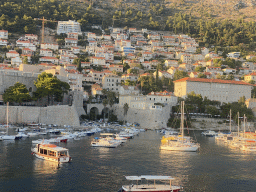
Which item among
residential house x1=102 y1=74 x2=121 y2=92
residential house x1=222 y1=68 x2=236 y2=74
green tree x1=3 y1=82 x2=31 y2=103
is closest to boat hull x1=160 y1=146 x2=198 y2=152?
green tree x1=3 y1=82 x2=31 y2=103

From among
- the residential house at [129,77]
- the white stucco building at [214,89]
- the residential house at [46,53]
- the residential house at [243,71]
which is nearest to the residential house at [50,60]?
the residential house at [46,53]

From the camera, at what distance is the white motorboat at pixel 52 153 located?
2280cm

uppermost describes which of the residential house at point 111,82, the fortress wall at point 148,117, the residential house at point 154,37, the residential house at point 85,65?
the residential house at point 154,37

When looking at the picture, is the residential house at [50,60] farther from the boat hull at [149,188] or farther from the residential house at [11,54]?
the boat hull at [149,188]

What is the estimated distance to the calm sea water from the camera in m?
17.9

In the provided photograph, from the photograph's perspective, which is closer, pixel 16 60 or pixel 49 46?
pixel 16 60

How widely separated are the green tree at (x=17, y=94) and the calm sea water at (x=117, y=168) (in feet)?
42.7

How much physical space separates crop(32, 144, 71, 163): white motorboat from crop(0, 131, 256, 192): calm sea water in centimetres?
49

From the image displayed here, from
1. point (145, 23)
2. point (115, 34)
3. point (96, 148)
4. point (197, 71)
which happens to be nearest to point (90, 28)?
point (115, 34)

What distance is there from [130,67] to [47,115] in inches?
1302

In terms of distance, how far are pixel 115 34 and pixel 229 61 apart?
34549 mm

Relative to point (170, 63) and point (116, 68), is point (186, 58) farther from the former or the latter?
point (116, 68)

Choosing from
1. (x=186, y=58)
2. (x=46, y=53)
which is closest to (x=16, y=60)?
(x=46, y=53)

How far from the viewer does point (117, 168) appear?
850 inches
